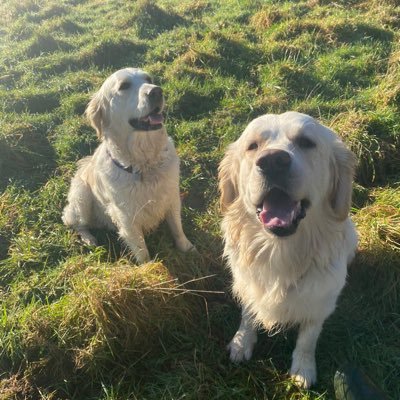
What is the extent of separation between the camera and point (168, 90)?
5301 mm

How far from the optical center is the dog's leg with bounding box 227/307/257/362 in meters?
2.78

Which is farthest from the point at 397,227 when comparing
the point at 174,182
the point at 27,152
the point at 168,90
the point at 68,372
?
the point at 27,152

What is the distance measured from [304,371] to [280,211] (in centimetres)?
116

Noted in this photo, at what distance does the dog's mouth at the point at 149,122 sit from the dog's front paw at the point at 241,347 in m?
1.61

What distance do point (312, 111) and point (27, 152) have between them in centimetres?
328

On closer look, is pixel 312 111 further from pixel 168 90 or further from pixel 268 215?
pixel 268 215

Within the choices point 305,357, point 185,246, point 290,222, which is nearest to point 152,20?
point 185,246

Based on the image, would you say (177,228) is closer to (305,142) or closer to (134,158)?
(134,158)

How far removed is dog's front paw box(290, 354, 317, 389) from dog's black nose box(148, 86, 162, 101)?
2042mm

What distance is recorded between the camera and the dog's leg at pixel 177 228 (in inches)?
137

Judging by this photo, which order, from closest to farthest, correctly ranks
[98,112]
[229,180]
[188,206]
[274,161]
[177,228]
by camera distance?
1. [274,161]
2. [229,180]
3. [98,112]
4. [177,228]
5. [188,206]

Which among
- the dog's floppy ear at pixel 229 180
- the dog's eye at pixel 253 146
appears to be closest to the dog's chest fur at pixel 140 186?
the dog's floppy ear at pixel 229 180

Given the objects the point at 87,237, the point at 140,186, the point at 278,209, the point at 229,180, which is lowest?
the point at 87,237

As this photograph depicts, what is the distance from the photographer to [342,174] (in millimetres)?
2266
